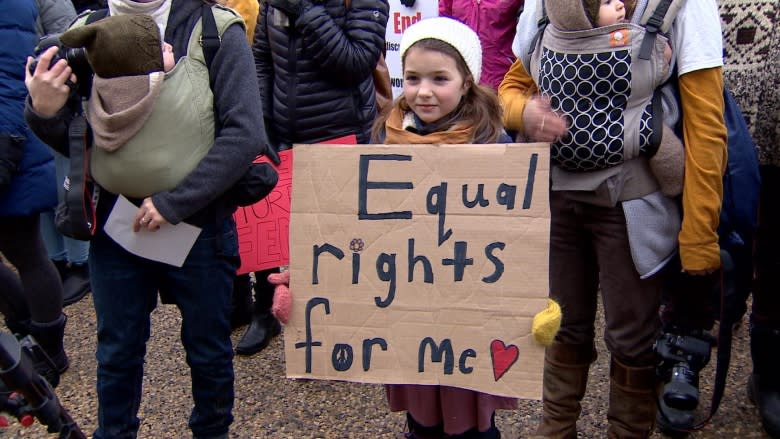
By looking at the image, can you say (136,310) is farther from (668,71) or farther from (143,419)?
(668,71)

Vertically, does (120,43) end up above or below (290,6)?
below

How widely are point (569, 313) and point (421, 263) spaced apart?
908 millimetres

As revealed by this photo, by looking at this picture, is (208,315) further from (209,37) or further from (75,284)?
(75,284)

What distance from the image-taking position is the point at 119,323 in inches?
91.9

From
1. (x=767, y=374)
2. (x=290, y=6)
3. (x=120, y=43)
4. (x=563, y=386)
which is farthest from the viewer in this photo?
(x=290, y=6)

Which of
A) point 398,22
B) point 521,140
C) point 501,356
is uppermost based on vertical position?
point 398,22

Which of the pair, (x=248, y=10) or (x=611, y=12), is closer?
(x=611, y=12)

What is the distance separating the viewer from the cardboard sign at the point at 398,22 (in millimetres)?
4844

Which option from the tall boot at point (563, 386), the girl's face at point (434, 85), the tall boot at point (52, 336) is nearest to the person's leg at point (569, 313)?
the tall boot at point (563, 386)

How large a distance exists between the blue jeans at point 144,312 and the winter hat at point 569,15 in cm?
121

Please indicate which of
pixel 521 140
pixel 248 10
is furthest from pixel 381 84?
pixel 521 140

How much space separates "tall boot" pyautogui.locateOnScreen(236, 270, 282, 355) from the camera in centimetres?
356

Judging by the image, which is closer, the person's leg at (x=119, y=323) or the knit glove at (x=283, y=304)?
the knit glove at (x=283, y=304)

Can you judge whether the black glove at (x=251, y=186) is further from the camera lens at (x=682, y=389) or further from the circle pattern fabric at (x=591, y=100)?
the camera lens at (x=682, y=389)
